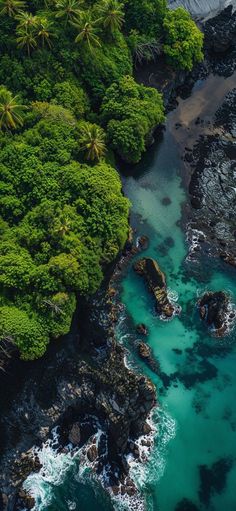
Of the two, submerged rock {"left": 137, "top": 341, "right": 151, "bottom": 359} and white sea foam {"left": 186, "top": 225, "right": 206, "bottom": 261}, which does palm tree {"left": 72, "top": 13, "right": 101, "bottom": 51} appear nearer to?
white sea foam {"left": 186, "top": 225, "right": 206, "bottom": 261}

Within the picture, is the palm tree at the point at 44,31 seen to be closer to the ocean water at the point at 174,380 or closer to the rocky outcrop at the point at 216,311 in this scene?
the ocean water at the point at 174,380

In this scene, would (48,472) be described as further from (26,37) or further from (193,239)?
(26,37)

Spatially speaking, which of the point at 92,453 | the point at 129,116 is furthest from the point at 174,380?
the point at 129,116

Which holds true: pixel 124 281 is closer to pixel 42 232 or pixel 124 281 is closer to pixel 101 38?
pixel 42 232

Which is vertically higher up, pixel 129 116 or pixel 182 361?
pixel 129 116

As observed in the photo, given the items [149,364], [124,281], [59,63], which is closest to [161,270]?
[124,281]

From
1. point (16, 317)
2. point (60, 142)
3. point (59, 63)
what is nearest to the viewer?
point (16, 317)
